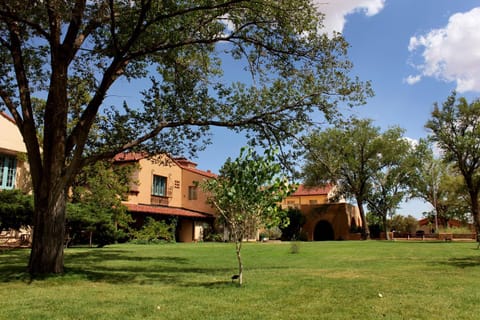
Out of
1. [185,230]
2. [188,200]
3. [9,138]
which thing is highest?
[9,138]

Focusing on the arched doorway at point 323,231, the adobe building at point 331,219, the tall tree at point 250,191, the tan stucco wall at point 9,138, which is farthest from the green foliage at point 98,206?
the arched doorway at point 323,231

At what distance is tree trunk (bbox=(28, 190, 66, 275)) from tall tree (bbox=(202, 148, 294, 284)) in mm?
4452

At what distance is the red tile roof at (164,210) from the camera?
32641 mm

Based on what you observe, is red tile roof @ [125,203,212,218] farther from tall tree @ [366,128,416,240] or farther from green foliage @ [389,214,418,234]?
green foliage @ [389,214,418,234]

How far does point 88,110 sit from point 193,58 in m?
4.27

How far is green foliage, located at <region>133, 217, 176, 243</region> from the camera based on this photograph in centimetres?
2978

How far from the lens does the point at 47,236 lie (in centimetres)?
1080

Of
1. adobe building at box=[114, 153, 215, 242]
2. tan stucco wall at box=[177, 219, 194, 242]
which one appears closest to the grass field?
adobe building at box=[114, 153, 215, 242]

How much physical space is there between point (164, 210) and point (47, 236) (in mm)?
24943

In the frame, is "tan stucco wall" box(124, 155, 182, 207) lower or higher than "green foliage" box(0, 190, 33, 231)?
higher

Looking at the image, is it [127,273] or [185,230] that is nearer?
[127,273]

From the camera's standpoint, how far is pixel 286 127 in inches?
509

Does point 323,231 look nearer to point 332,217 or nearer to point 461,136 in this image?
point 332,217

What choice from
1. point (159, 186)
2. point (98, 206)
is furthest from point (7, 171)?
point (159, 186)
